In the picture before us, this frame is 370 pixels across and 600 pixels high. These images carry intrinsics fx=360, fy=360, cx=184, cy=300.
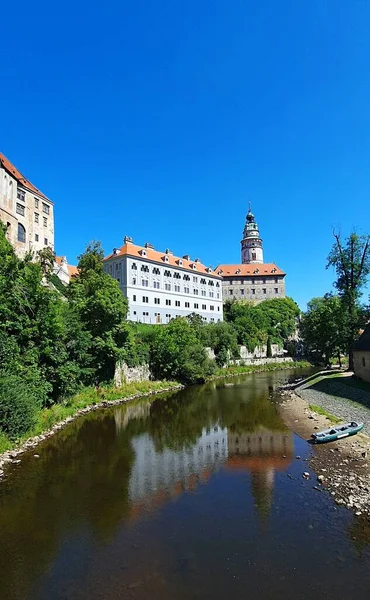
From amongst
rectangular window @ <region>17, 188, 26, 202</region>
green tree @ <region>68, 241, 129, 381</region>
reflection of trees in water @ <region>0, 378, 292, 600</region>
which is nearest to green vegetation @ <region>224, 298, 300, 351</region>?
green tree @ <region>68, 241, 129, 381</region>

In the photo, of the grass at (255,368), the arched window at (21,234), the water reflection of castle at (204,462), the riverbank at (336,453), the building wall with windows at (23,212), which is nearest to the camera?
the riverbank at (336,453)

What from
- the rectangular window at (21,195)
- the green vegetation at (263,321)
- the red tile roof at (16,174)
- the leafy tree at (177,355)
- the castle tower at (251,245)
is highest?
the castle tower at (251,245)

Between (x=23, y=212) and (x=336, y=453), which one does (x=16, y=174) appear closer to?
(x=23, y=212)

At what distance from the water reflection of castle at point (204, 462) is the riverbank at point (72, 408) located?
11.9ft

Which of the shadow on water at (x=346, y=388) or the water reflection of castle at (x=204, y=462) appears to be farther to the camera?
the shadow on water at (x=346, y=388)

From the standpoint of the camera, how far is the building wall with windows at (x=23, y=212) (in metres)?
31.1

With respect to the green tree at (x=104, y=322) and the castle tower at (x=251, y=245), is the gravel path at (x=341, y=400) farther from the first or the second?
the castle tower at (x=251, y=245)

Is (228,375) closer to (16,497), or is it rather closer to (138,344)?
(138,344)

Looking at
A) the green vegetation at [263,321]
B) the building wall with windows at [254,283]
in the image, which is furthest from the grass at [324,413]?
the building wall with windows at [254,283]

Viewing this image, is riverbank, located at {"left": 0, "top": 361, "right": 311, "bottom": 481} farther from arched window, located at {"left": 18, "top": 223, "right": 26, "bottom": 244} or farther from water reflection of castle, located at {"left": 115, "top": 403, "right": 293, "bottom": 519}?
arched window, located at {"left": 18, "top": 223, "right": 26, "bottom": 244}

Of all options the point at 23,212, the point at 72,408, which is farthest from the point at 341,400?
the point at 23,212

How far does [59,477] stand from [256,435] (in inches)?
394

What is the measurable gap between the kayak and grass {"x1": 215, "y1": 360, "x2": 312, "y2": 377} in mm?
27388

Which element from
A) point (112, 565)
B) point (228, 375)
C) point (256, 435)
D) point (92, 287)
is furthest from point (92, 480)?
point (228, 375)
